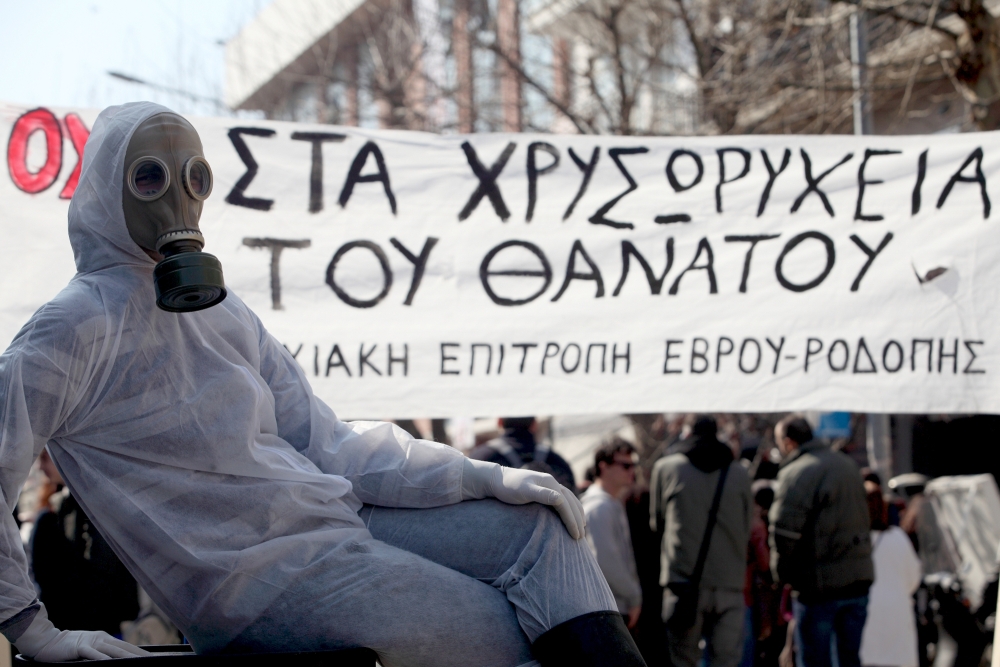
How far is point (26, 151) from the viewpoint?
3.86m

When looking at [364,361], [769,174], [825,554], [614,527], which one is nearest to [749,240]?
[769,174]

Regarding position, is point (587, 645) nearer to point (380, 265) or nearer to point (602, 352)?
point (602, 352)

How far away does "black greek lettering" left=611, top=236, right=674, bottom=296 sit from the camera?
417 cm

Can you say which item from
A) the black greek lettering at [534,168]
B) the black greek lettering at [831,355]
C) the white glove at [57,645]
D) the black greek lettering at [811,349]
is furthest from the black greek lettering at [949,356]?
the white glove at [57,645]

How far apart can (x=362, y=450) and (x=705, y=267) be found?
239cm

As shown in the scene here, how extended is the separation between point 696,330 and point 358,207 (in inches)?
58.4

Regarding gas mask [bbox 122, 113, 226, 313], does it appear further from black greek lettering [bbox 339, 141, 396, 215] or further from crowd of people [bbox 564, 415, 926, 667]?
crowd of people [bbox 564, 415, 926, 667]

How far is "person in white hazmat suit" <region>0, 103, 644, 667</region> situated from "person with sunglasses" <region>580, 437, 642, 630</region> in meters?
3.29

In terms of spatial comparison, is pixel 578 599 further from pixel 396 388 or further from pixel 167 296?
pixel 396 388

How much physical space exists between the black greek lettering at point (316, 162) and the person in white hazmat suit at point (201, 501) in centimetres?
210

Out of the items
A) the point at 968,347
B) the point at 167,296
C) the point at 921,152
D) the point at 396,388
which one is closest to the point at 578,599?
the point at 167,296

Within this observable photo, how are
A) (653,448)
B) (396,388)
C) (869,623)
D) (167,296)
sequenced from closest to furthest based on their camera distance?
(167,296), (396,388), (869,623), (653,448)

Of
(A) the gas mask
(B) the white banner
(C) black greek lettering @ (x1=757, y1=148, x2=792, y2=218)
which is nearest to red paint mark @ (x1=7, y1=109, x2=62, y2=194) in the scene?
(B) the white banner

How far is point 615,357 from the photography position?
161 inches
